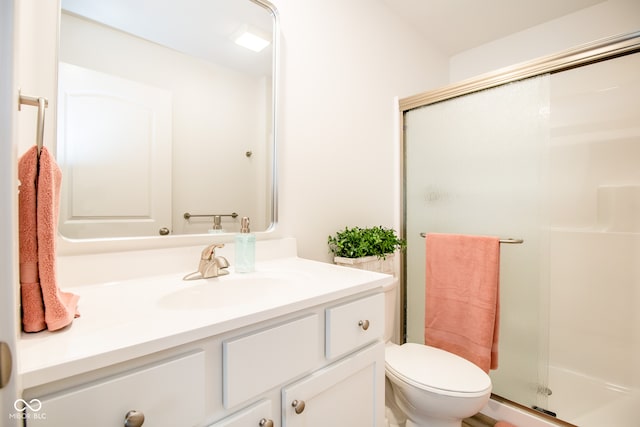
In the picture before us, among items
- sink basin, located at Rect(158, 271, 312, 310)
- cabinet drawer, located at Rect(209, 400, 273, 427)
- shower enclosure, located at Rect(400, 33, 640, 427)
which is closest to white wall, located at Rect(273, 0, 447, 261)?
shower enclosure, located at Rect(400, 33, 640, 427)

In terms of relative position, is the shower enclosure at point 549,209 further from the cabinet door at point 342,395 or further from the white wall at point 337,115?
the cabinet door at point 342,395

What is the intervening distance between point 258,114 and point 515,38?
2.01 meters

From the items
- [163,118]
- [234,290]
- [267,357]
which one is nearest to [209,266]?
[234,290]

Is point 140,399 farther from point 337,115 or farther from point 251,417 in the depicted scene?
point 337,115

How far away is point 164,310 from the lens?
63 centimetres

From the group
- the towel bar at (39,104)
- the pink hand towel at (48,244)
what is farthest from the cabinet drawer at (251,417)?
the towel bar at (39,104)

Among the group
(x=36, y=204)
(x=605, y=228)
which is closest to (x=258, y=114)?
(x=36, y=204)

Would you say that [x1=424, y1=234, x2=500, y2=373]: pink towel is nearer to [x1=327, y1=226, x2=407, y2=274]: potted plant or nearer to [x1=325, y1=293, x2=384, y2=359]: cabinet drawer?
[x1=327, y1=226, x2=407, y2=274]: potted plant

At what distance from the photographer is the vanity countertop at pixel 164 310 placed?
0.41 meters

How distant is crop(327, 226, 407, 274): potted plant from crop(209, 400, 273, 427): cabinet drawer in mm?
766

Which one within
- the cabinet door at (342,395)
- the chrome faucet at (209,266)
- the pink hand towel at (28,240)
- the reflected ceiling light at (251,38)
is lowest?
the cabinet door at (342,395)

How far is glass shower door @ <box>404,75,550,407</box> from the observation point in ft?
4.58

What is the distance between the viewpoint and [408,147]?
5.96ft

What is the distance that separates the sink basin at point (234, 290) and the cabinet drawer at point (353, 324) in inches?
4.6
